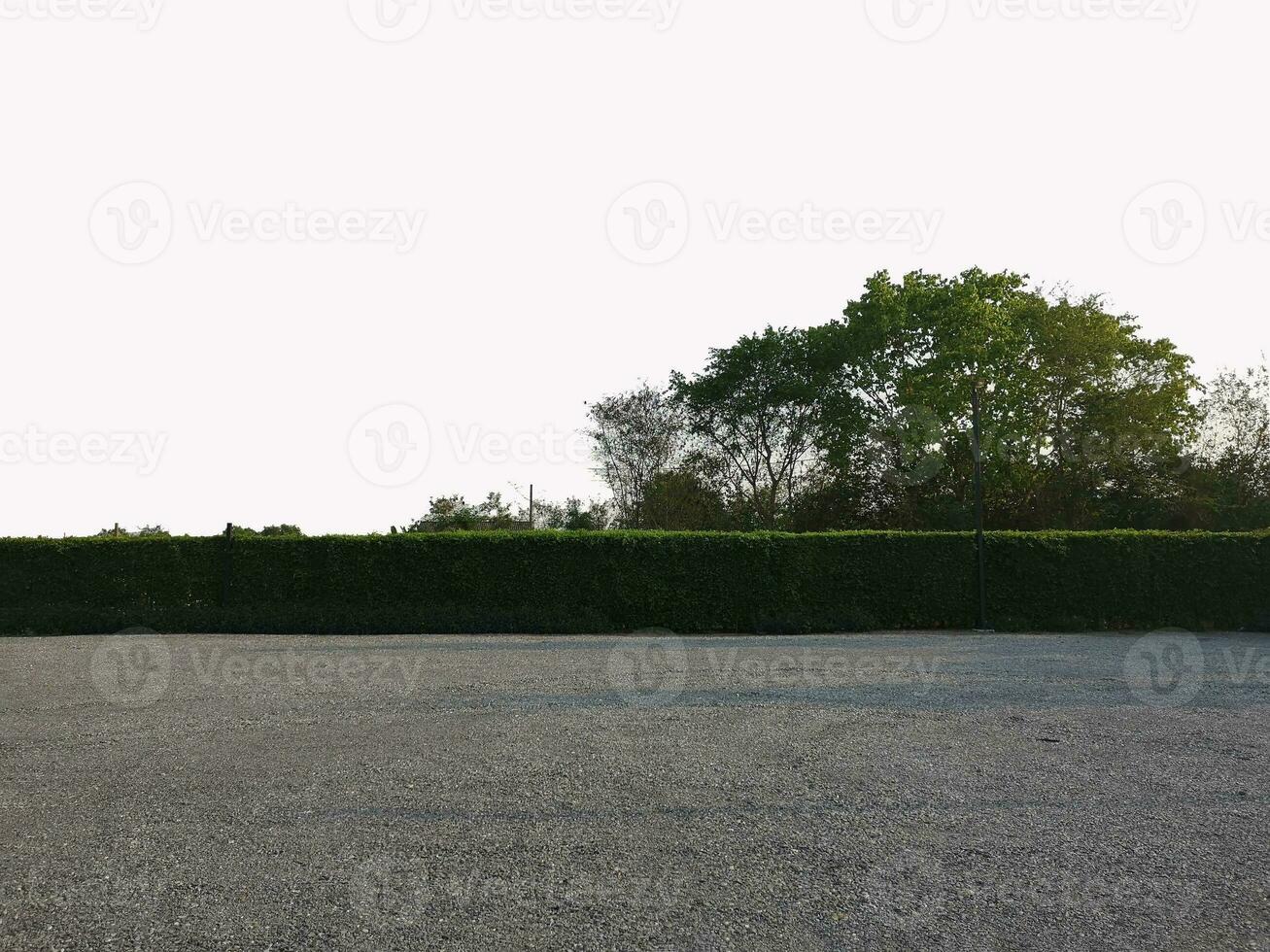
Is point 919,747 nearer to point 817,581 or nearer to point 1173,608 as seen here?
point 817,581

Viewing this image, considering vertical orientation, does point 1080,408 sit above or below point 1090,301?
below

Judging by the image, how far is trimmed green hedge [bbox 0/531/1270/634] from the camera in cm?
1606

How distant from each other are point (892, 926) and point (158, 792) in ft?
12.3

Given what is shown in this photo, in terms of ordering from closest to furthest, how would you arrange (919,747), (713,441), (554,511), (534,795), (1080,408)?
(534,795)
(919,747)
(1080,408)
(713,441)
(554,511)

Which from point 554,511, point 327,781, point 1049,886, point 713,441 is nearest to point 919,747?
point 1049,886

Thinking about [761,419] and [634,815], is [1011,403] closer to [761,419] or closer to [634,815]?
[761,419]

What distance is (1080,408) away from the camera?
89.5ft
